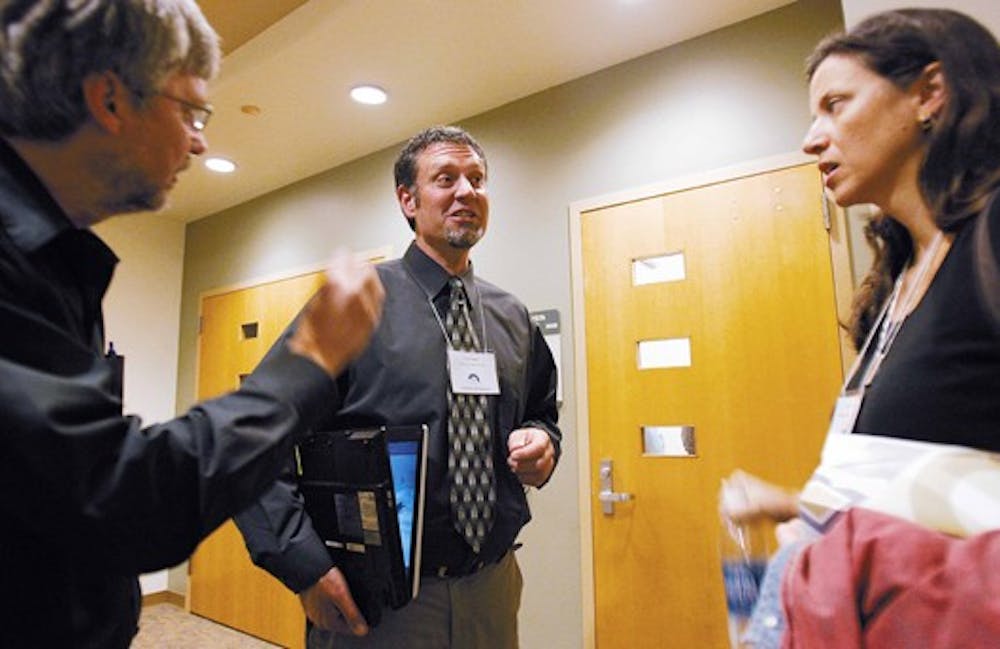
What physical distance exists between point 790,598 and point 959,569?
16cm

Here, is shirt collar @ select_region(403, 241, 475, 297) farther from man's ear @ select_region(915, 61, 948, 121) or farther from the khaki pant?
man's ear @ select_region(915, 61, 948, 121)

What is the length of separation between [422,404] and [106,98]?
0.83 metres

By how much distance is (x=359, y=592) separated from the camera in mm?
1184

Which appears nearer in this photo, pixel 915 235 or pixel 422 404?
pixel 915 235

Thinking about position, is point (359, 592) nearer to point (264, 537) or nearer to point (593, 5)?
point (264, 537)

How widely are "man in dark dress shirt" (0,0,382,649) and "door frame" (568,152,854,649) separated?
1.94m

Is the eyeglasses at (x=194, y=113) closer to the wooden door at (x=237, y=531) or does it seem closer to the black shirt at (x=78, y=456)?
the black shirt at (x=78, y=456)

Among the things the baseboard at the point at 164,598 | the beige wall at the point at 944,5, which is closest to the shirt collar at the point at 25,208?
the beige wall at the point at 944,5

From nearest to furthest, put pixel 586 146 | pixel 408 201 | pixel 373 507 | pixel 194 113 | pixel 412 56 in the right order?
pixel 194 113 → pixel 373 507 → pixel 408 201 → pixel 412 56 → pixel 586 146

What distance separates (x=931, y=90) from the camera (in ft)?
2.98

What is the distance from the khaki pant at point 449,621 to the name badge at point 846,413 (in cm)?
79

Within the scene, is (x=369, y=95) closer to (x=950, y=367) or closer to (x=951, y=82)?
(x=951, y=82)

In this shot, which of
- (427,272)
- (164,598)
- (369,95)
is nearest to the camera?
(427,272)

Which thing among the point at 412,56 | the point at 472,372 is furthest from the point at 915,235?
the point at 412,56
